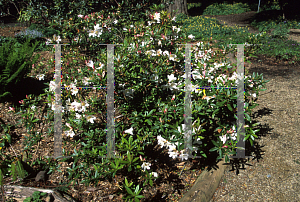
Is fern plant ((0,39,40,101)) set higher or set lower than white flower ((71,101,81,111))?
higher

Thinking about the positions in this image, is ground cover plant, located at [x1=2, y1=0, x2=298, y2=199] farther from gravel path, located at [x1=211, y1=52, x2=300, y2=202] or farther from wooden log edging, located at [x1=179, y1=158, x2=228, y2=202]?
gravel path, located at [x1=211, y1=52, x2=300, y2=202]

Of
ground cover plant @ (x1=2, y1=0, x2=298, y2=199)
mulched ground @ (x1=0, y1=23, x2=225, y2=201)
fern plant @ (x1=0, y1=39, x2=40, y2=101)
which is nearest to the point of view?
ground cover plant @ (x1=2, y1=0, x2=298, y2=199)

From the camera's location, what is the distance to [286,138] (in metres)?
2.71

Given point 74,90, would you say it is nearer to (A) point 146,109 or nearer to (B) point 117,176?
(A) point 146,109

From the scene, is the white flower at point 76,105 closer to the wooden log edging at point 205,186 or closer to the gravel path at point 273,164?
the wooden log edging at point 205,186

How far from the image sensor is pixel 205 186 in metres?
2.11

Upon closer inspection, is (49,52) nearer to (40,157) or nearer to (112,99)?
(40,157)

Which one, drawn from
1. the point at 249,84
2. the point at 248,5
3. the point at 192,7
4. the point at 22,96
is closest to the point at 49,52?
the point at 22,96

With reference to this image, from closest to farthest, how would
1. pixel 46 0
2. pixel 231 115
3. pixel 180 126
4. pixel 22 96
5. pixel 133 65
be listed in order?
1. pixel 180 126
2. pixel 231 115
3. pixel 133 65
4. pixel 22 96
5. pixel 46 0

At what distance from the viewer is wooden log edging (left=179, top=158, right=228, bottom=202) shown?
200 centimetres

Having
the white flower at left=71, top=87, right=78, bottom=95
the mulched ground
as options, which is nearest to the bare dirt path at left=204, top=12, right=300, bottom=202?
the mulched ground

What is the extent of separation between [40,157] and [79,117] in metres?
0.85

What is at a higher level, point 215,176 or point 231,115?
point 231,115

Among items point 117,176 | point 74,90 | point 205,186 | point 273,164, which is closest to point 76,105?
point 74,90
